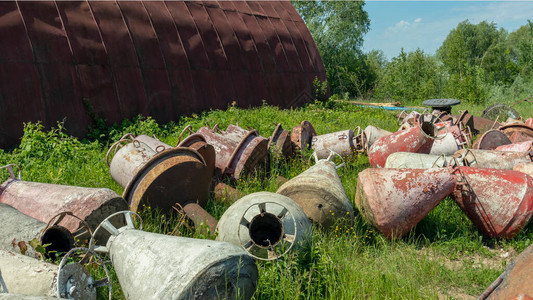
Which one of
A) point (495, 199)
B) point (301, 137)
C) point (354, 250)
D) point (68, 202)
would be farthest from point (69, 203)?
point (495, 199)

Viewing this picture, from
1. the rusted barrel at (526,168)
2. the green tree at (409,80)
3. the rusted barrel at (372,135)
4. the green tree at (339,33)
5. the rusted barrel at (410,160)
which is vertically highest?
the green tree at (339,33)

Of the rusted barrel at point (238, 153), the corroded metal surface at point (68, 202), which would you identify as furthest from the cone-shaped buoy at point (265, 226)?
the rusted barrel at point (238, 153)

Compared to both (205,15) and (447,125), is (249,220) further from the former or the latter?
(205,15)

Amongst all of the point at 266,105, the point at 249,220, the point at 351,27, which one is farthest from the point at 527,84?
the point at 249,220

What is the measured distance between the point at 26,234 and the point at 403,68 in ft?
68.0

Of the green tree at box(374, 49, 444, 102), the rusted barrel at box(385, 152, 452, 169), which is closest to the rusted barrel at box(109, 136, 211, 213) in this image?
the rusted barrel at box(385, 152, 452, 169)

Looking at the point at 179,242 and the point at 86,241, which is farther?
the point at 86,241

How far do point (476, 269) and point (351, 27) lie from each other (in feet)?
83.8

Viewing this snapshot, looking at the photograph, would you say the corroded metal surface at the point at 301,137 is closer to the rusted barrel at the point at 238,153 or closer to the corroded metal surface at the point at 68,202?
the rusted barrel at the point at 238,153

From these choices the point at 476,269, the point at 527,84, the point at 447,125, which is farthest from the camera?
the point at 527,84

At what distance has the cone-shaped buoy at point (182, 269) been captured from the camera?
245cm

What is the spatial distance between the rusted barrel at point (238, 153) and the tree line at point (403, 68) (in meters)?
13.3

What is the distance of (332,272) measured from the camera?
Result: 10.8 feet

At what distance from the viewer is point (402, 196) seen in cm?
424
